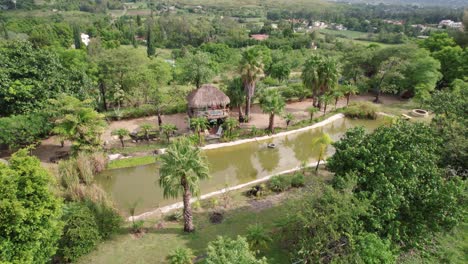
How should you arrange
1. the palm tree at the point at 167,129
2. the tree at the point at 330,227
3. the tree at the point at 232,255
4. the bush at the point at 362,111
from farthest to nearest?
1. the bush at the point at 362,111
2. the palm tree at the point at 167,129
3. the tree at the point at 330,227
4. the tree at the point at 232,255

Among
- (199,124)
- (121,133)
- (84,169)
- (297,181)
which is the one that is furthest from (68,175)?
(297,181)

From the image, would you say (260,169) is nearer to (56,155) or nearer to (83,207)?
(83,207)

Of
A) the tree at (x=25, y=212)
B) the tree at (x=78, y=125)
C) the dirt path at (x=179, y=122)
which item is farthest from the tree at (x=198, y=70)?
the tree at (x=25, y=212)

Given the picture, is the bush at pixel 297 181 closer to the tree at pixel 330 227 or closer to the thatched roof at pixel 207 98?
the tree at pixel 330 227

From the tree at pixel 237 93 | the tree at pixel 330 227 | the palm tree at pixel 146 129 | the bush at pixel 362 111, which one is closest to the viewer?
the tree at pixel 330 227

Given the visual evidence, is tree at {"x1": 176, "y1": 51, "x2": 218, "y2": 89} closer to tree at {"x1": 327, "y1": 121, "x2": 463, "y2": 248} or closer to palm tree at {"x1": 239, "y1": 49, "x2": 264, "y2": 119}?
palm tree at {"x1": 239, "y1": 49, "x2": 264, "y2": 119}

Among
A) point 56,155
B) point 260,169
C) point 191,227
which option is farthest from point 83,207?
point 260,169

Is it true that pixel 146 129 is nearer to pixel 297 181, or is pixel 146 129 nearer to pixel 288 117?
pixel 288 117
